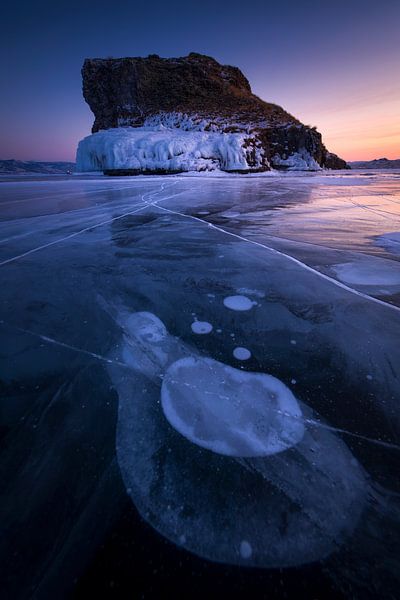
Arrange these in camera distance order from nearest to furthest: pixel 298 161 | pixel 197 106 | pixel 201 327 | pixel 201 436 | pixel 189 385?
1. pixel 201 436
2. pixel 189 385
3. pixel 201 327
4. pixel 298 161
5. pixel 197 106

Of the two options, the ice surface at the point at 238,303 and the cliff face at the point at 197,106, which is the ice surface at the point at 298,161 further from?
the ice surface at the point at 238,303

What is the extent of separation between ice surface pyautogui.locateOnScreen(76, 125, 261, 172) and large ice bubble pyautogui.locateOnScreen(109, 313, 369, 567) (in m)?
27.5

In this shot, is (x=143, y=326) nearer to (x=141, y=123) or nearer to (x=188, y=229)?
(x=188, y=229)

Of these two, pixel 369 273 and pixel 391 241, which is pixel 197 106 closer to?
pixel 391 241

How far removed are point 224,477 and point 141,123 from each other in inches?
1971

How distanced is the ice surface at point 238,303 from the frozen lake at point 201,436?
0.01 m

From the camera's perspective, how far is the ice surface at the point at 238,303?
1.79m

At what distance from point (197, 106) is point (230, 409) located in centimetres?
5178

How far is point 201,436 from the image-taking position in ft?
3.08

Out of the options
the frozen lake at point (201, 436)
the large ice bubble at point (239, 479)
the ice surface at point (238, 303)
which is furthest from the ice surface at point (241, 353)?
the ice surface at point (238, 303)

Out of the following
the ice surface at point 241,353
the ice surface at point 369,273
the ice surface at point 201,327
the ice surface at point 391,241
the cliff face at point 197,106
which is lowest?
the ice surface at point 241,353

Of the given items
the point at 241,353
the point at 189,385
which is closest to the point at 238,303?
the point at 241,353

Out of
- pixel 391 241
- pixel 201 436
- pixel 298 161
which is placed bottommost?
pixel 201 436

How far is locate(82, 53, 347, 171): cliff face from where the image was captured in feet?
107
